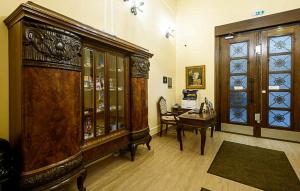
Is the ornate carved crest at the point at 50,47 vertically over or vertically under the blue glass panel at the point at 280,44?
under

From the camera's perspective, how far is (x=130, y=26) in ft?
10.8

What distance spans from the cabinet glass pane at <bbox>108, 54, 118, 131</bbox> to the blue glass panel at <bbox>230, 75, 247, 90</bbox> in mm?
3478

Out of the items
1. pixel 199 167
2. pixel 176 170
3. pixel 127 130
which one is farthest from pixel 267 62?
pixel 127 130

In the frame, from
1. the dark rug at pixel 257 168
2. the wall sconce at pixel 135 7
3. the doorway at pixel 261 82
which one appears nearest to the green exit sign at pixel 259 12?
the doorway at pixel 261 82

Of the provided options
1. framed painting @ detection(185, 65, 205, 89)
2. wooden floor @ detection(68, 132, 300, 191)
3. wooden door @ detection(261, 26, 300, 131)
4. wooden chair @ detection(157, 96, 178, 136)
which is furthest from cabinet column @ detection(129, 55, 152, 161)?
wooden door @ detection(261, 26, 300, 131)

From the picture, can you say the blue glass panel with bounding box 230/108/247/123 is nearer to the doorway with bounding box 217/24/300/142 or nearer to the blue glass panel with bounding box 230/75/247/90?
the doorway with bounding box 217/24/300/142

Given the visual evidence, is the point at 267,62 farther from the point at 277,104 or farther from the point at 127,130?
the point at 127,130

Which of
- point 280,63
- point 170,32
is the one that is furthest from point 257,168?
point 170,32

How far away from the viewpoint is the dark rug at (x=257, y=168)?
2.08 metres

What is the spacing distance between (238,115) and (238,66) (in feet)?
4.51

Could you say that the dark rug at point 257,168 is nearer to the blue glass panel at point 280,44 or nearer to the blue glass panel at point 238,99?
the blue glass panel at point 238,99

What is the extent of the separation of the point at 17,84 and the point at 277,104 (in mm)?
5053

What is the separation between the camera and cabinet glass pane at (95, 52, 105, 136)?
224 cm

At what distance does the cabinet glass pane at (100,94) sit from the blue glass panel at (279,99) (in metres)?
4.10
